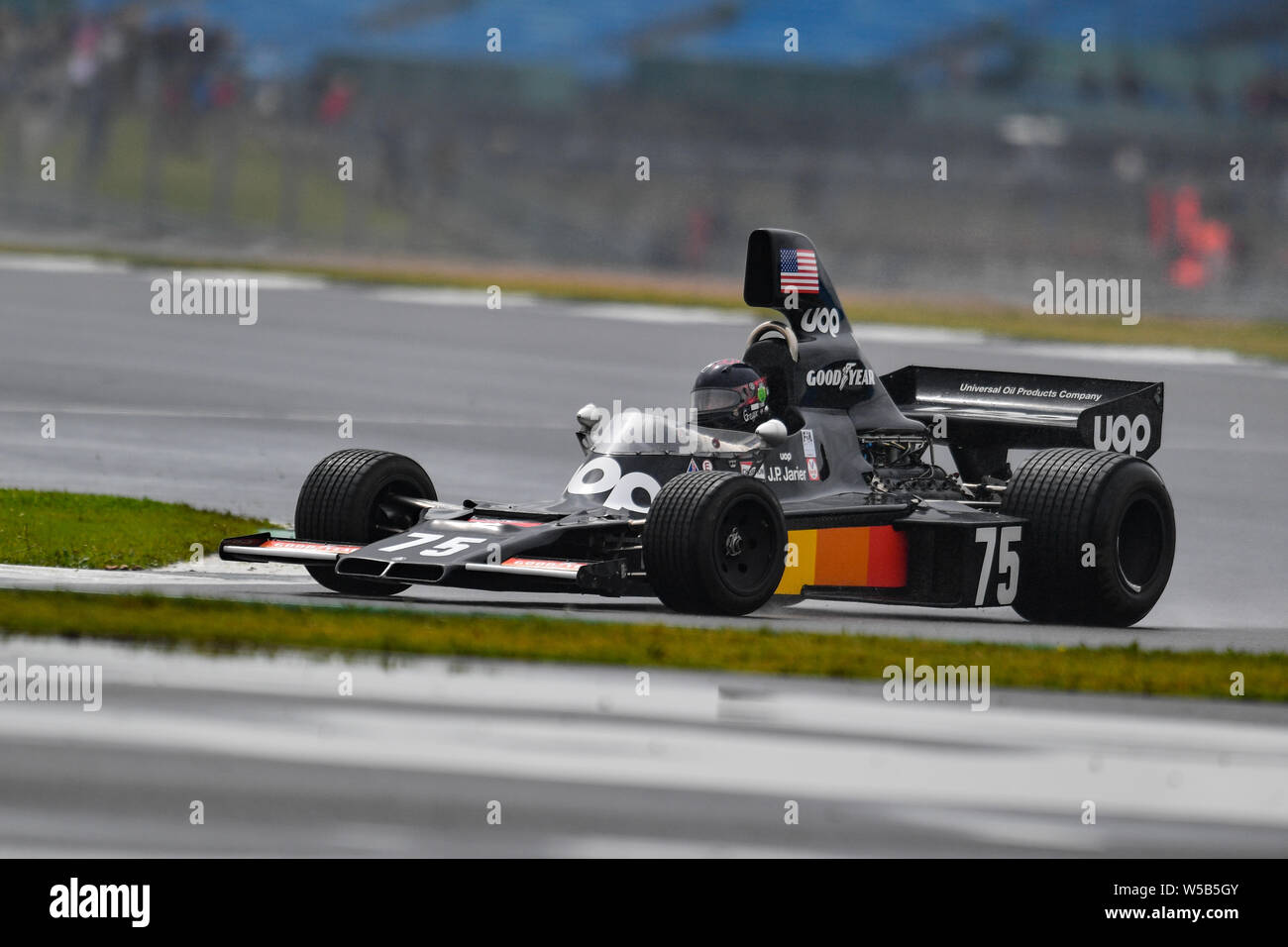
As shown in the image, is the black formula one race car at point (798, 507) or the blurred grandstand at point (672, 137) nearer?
the black formula one race car at point (798, 507)

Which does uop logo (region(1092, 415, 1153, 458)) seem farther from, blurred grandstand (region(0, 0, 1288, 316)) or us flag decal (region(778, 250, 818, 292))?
blurred grandstand (region(0, 0, 1288, 316))

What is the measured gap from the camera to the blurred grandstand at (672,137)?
3478 centimetres

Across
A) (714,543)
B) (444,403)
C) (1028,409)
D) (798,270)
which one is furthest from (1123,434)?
(444,403)

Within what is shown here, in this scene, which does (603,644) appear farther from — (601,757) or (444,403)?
(444,403)

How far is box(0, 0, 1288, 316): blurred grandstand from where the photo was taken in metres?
34.8

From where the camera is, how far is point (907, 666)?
760cm

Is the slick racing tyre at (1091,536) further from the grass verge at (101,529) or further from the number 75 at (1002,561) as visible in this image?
the grass verge at (101,529)

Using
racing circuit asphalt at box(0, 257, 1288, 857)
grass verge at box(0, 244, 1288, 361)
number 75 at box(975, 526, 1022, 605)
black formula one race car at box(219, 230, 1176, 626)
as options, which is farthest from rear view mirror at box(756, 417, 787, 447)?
grass verge at box(0, 244, 1288, 361)

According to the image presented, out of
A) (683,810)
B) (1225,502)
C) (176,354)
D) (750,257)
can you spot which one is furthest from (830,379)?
(176,354)

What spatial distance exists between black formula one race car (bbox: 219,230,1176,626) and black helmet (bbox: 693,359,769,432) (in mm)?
12

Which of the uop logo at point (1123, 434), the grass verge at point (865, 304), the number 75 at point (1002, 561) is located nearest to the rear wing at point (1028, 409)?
the uop logo at point (1123, 434)

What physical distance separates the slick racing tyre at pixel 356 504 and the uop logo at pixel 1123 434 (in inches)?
144

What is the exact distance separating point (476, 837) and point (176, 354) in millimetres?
17212

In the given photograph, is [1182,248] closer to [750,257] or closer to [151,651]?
[750,257]
